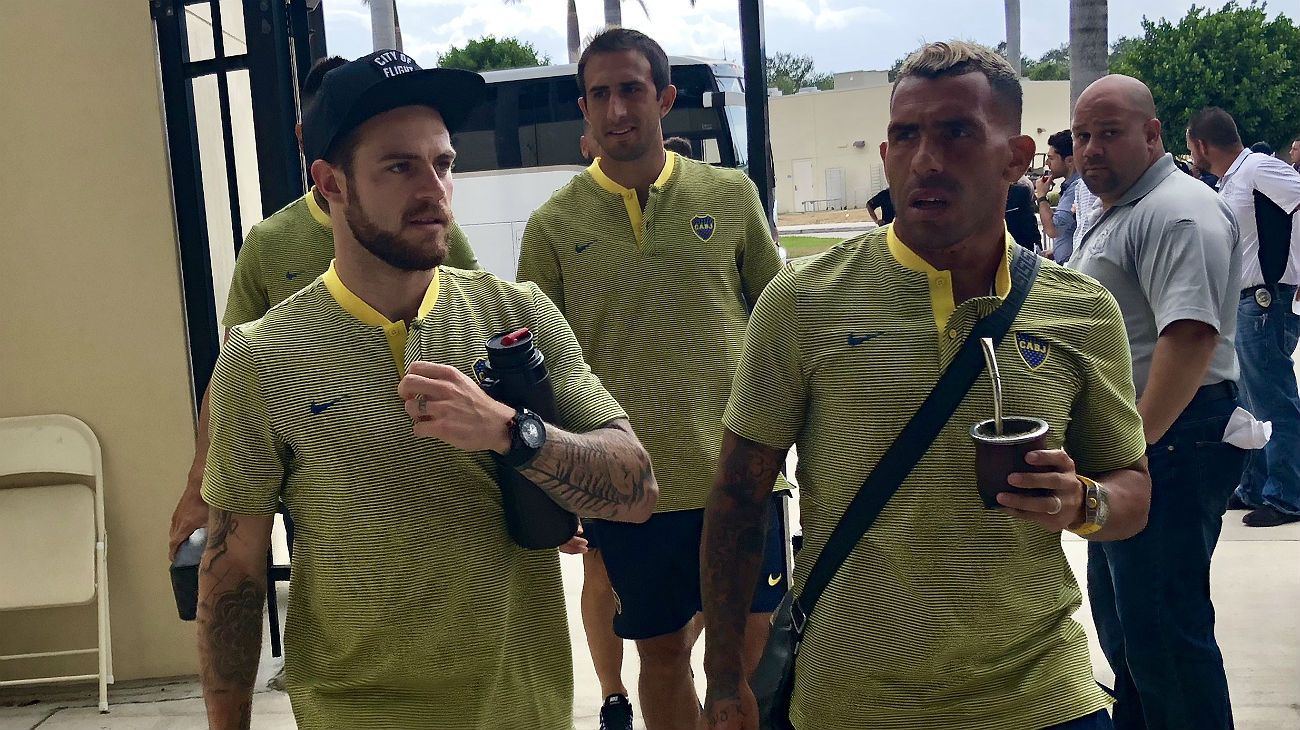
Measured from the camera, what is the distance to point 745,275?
4.10 metres

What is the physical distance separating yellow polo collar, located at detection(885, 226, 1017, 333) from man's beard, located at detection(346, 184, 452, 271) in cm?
84

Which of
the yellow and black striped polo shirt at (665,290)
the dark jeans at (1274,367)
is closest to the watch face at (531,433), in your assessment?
the yellow and black striped polo shirt at (665,290)

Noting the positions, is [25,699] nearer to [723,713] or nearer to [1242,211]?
[723,713]

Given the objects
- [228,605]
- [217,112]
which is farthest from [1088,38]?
[228,605]

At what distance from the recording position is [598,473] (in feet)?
7.18

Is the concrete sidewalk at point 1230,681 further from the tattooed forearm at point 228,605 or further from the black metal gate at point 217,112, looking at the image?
the tattooed forearm at point 228,605

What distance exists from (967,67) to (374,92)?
1091 millimetres

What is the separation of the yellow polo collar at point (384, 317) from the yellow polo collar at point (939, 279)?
0.86 meters

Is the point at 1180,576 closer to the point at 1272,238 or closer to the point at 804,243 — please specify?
the point at 1272,238

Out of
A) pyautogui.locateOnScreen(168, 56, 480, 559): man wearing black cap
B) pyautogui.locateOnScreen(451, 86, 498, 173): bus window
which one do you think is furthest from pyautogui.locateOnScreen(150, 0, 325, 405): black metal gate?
pyautogui.locateOnScreen(451, 86, 498, 173): bus window

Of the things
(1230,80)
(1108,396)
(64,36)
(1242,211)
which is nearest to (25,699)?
(64,36)

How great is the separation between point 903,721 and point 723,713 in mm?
417

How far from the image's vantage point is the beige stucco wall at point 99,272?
16.8 feet

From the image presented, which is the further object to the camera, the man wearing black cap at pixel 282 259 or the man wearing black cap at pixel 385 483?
the man wearing black cap at pixel 282 259
